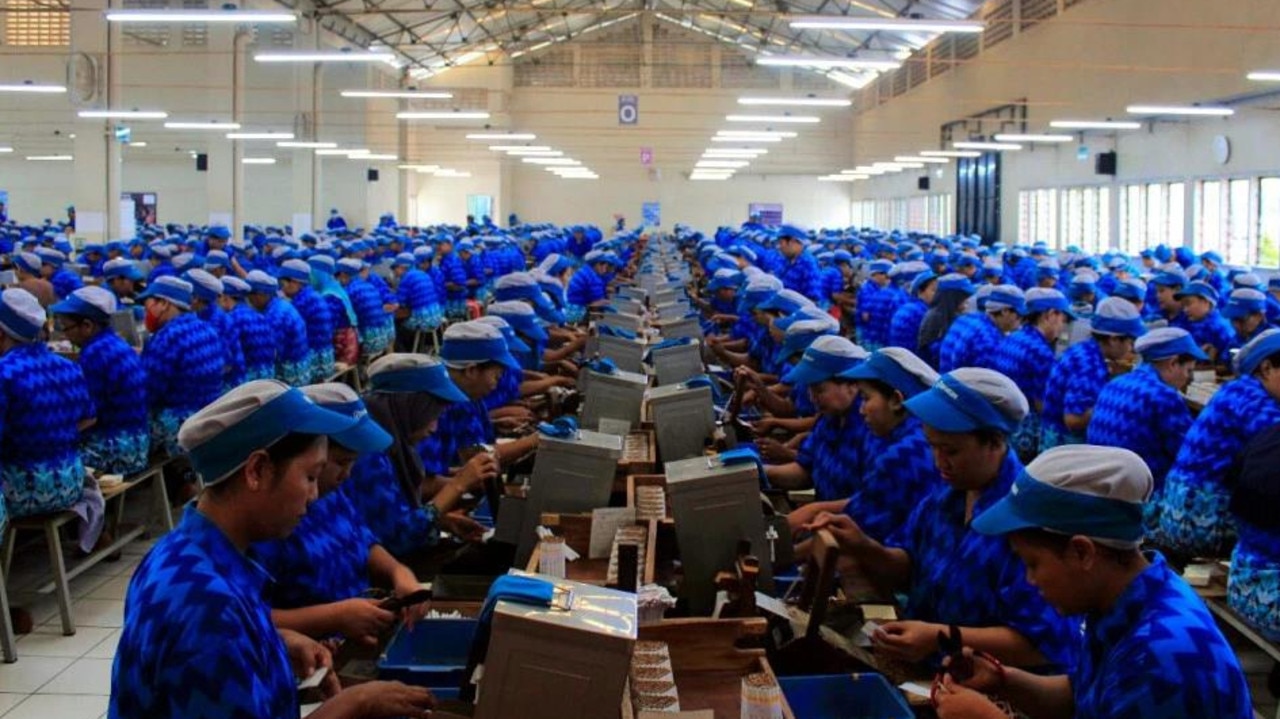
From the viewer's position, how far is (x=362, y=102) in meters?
34.8

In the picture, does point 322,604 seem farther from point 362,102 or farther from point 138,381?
point 362,102

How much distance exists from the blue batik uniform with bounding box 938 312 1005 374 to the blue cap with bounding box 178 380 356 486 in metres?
7.27

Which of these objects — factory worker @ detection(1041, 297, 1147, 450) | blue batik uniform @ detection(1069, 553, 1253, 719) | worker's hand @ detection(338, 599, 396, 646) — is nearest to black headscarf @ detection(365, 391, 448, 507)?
worker's hand @ detection(338, 599, 396, 646)

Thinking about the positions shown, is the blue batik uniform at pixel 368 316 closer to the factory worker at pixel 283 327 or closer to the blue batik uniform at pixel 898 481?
the factory worker at pixel 283 327

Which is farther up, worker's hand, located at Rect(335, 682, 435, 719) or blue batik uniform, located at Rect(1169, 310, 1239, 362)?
blue batik uniform, located at Rect(1169, 310, 1239, 362)

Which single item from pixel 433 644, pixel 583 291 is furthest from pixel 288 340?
pixel 433 644

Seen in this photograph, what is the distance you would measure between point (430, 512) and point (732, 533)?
53.7 inches

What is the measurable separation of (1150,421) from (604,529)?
3.44m

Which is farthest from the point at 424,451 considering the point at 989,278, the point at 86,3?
the point at 86,3

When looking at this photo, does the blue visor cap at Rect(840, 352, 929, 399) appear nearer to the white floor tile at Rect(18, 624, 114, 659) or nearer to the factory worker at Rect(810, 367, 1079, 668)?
the factory worker at Rect(810, 367, 1079, 668)

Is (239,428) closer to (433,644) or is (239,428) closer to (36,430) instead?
(433,644)

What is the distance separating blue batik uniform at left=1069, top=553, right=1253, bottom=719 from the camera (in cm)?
224

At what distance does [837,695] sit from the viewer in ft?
10.9

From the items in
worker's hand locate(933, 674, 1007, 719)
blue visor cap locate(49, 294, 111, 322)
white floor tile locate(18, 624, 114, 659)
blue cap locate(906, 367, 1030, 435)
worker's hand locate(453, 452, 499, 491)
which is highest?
blue visor cap locate(49, 294, 111, 322)
